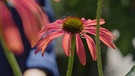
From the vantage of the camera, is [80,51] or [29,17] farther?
[80,51]

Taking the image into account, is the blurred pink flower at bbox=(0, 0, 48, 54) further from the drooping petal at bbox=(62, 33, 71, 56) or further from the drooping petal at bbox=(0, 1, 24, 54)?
the drooping petal at bbox=(62, 33, 71, 56)

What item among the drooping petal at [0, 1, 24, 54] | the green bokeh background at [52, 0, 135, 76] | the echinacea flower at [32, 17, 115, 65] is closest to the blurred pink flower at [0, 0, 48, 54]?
the drooping petal at [0, 1, 24, 54]

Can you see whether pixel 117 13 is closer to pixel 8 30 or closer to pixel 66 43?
pixel 66 43

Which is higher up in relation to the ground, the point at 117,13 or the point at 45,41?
the point at 45,41

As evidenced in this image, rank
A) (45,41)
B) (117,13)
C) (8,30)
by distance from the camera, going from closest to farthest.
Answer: (8,30) < (45,41) < (117,13)

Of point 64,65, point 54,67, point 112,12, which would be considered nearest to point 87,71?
point 64,65

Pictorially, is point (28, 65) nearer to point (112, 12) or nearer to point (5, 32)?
point (5, 32)

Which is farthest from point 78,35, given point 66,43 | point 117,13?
point 117,13

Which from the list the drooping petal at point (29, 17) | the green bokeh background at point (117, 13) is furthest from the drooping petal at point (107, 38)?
the green bokeh background at point (117, 13)
